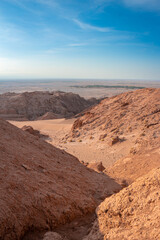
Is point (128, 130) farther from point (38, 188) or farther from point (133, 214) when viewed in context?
point (133, 214)

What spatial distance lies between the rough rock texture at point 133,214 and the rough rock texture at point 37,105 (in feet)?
82.1

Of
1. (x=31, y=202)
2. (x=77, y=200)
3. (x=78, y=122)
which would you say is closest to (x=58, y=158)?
(x=77, y=200)

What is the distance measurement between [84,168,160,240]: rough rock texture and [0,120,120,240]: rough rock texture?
0.97 meters

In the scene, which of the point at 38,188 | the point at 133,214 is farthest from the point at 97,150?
the point at 133,214

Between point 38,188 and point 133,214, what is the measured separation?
1921mm

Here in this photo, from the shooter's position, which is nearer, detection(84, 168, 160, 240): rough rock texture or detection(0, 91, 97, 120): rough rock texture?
detection(84, 168, 160, 240): rough rock texture

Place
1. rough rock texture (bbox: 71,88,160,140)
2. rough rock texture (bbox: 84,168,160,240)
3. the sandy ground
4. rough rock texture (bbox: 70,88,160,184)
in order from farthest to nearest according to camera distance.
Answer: rough rock texture (bbox: 71,88,160,140)
the sandy ground
rough rock texture (bbox: 70,88,160,184)
rough rock texture (bbox: 84,168,160,240)

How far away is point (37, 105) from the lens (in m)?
31.0

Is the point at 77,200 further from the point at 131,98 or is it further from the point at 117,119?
the point at 131,98

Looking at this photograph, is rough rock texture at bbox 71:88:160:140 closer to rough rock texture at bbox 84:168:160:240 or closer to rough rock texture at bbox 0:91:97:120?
rough rock texture at bbox 84:168:160:240

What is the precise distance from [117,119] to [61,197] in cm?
1115

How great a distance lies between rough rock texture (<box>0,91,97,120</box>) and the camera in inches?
1118

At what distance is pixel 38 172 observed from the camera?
4543 millimetres

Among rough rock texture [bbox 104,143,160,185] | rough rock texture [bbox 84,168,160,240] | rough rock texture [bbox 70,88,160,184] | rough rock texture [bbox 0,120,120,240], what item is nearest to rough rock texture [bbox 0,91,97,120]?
rough rock texture [bbox 70,88,160,184]
